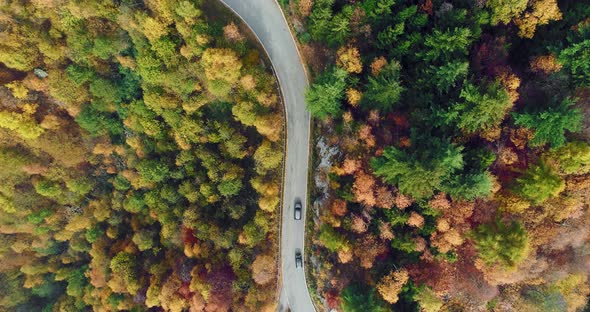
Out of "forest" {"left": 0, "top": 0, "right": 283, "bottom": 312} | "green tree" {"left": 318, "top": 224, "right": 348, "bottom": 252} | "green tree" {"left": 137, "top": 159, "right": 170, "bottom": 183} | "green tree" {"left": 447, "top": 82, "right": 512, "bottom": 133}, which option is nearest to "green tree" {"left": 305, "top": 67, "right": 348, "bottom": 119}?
"forest" {"left": 0, "top": 0, "right": 283, "bottom": 312}

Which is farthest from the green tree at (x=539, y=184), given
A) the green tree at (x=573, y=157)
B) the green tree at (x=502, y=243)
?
the green tree at (x=502, y=243)

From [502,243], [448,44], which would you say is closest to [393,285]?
[502,243]

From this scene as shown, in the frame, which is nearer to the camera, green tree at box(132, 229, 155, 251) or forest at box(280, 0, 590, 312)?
forest at box(280, 0, 590, 312)

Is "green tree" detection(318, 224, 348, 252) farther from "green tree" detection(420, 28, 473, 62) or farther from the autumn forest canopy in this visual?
"green tree" detection(420, 28, 473, 62)

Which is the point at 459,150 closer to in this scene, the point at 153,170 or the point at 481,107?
the point at 481,107

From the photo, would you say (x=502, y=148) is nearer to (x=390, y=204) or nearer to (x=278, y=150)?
(x=390, y=204)

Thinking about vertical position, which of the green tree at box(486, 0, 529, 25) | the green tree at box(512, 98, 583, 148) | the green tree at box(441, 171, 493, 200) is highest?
the green tree at box(486, 0, 529, 25)

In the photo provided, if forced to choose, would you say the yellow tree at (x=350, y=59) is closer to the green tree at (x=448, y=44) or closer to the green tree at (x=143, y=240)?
the green tree at (x=448, y=44)
